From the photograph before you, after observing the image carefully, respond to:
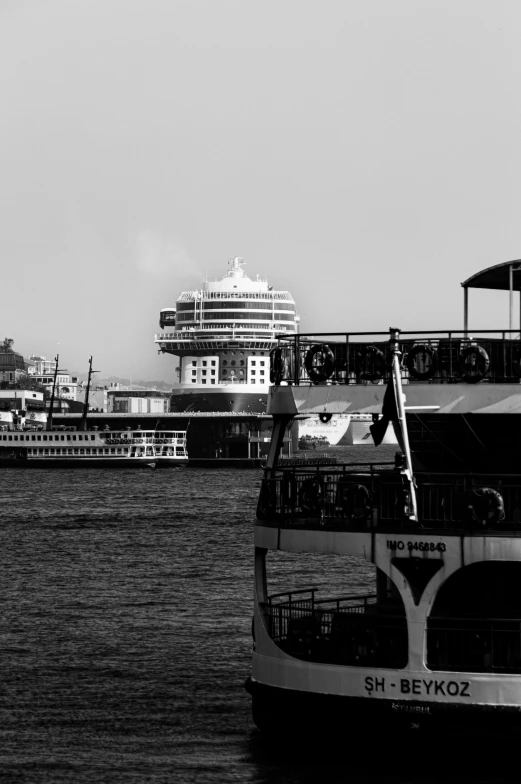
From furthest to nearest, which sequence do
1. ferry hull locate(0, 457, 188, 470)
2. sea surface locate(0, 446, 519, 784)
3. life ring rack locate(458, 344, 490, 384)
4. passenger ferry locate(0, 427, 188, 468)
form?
Answer: passenger ferry locate(0, 427, 188, 468)
ferry hull locate(0, 457, 188, 470)
sea surface locate(0, 446, 519, 784)
life ring rack locate(458, 344, 490, 384)

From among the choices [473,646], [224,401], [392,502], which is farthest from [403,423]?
[224,401]

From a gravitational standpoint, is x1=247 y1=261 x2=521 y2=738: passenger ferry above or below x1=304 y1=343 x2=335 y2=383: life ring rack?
below

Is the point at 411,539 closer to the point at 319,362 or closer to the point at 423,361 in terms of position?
the point at 423,361

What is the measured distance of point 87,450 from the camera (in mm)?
157000

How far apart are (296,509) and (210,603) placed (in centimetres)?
1812

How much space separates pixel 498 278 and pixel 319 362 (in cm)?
341

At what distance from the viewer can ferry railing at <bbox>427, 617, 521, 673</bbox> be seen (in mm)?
19547

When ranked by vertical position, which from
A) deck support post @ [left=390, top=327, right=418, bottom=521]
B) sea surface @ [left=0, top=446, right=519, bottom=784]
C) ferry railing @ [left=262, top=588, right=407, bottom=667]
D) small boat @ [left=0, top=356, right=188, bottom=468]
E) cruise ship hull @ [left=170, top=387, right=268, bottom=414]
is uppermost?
cruise ship hull @ [left=170, top=387, right=268, bottom=414]

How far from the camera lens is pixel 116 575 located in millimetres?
49125

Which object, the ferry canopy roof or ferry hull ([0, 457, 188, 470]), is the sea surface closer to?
the ferry canopy roof

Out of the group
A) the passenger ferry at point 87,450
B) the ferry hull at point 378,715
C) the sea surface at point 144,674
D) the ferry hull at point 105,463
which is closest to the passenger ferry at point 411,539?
the ferry hull at point 378,715

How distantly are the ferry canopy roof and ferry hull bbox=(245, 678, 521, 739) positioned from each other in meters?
6.52

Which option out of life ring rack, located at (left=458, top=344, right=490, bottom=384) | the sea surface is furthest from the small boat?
life ring rack, located at (left=458, top=344, right=490, bottom=384)

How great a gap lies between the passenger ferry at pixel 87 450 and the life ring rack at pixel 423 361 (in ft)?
437
